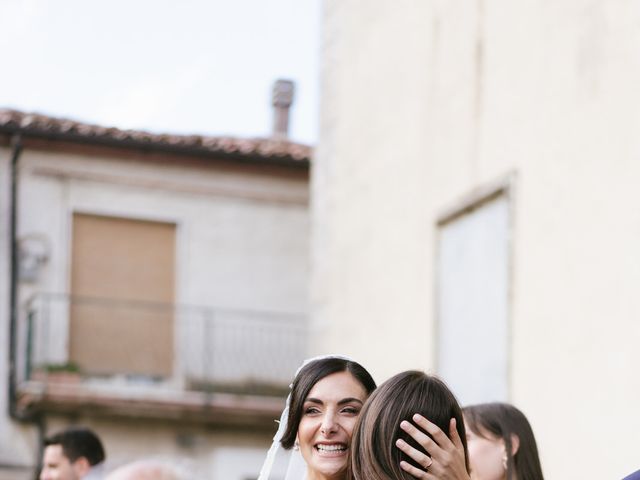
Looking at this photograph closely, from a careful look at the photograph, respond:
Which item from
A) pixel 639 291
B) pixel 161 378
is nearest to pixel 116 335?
pixel 161 378

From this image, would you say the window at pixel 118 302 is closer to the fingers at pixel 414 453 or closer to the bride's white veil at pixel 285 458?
the bride's white veil at pixel 285 458

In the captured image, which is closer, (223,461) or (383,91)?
(383,91)

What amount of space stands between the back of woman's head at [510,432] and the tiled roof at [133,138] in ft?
43.6

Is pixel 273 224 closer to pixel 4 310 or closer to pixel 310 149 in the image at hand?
pixel 310 149

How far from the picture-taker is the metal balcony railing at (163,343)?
17.2 meters

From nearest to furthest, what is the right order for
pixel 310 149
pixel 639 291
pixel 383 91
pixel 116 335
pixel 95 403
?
pixel 639 291 < pixel 383 91 < pixel 95 403 < pixel 116 335 < pixel 310 149

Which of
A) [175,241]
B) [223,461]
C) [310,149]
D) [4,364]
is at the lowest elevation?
[223,461]

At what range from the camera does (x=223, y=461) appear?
671 inches

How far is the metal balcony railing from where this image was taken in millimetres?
17234

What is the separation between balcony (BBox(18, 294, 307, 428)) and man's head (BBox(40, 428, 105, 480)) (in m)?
10.2

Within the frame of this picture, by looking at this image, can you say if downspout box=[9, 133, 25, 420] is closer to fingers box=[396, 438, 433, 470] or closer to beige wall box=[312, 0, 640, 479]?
beige wall box=[312, 0, 640, 479]

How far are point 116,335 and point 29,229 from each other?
1787mm

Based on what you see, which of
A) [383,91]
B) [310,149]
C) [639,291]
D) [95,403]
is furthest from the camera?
[310,149]

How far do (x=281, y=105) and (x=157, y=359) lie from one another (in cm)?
538
